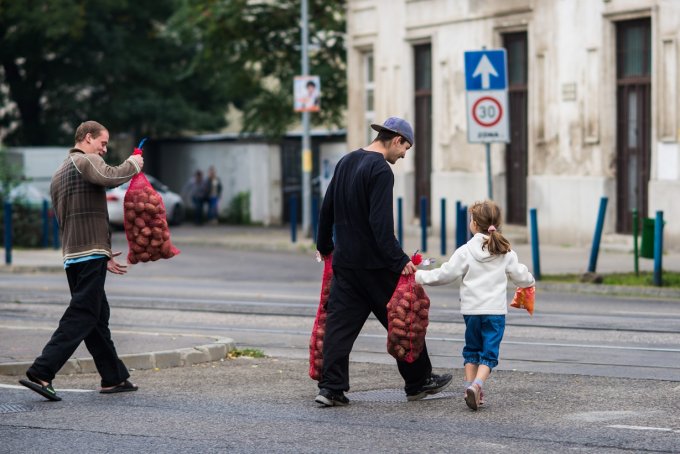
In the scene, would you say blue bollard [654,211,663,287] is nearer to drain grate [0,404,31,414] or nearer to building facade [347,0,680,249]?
building facade [347,0,680,249]

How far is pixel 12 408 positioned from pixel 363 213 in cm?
248

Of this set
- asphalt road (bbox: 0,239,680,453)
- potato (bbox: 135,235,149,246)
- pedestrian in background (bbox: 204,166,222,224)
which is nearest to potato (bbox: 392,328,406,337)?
asphalt road (bbox: 0,239,680,453)

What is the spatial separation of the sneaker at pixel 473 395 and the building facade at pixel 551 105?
1483 cm

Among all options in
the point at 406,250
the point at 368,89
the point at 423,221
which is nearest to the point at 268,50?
the point at 368,89

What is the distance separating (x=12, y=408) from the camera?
368 inches

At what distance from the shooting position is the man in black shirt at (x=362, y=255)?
9242 mm

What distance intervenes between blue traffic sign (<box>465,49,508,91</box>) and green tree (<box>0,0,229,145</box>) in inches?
984

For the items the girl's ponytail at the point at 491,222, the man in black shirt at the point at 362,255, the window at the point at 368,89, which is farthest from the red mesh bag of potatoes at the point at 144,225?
the window at the point at 368,89

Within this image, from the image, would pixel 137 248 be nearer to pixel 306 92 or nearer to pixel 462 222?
pixel 462 222

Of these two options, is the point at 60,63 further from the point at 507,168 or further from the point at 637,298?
the point at 637,298

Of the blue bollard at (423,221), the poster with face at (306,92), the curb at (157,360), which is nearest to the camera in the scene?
the curb at (157,360)

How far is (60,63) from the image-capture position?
148ft

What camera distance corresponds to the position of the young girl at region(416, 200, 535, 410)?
361 inches

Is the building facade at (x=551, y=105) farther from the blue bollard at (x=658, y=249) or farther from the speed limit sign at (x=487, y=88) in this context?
the blue bollard at (x=658, y=249)
